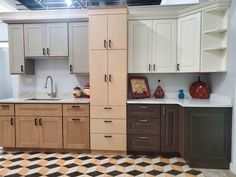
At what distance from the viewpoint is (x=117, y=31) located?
334 centimetres

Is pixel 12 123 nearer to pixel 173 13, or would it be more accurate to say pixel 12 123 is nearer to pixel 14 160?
pixel 14 160

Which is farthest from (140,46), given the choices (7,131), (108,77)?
(7,131)

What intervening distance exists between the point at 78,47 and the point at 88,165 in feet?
6.63

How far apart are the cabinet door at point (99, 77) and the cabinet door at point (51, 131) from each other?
2.38 feet

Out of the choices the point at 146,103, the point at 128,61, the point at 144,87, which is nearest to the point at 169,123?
the point at 146,103

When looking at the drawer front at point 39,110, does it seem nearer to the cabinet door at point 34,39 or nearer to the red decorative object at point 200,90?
the cabinet door at point 34,39

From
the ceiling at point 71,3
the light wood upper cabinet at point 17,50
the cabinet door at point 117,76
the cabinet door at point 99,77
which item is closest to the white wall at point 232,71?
the cabinet door at point 117,76

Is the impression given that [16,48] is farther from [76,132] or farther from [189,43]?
[189,43]

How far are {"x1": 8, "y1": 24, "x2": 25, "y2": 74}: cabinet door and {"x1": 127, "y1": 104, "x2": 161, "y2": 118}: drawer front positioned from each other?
2.20 metres

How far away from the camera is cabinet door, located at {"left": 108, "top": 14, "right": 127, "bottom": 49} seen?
131 inches

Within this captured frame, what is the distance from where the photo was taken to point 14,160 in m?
3.25

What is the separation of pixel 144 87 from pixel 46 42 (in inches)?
78.4

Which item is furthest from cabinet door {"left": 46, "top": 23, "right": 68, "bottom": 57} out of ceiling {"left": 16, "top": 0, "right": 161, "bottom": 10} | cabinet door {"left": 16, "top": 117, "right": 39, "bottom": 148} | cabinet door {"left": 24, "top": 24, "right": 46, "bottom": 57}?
ceiling {"left": 16, "top": 0, "right": 161, "bottom": 10}

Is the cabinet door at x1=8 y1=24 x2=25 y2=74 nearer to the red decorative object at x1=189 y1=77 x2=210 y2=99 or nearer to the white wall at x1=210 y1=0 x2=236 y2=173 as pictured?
the red decorative object at x1=189 y1=77 x2=210 y2=99
